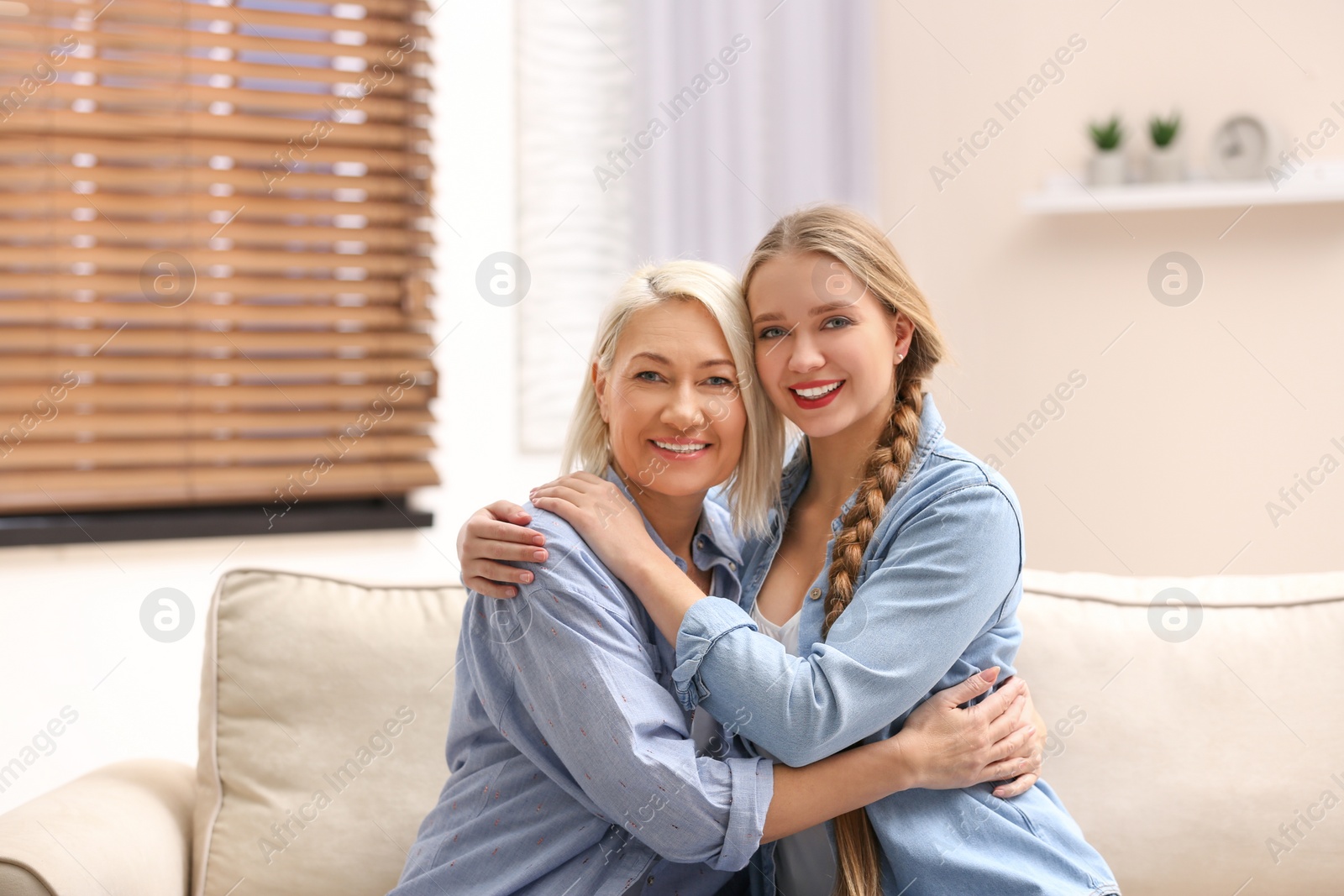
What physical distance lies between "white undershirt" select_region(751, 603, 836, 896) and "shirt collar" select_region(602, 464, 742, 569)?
105 millimetres

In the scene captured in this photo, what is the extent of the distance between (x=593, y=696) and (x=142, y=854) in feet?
2.56

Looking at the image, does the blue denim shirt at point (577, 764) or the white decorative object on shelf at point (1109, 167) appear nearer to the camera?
the blue denim shirt at point (577, 764)

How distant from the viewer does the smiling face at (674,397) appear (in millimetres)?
1406

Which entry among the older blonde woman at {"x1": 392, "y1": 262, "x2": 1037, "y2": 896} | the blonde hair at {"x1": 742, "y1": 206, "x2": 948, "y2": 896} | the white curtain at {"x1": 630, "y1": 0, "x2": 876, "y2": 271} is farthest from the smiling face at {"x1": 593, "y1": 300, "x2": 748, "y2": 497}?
the white curtain at {"x1": 630, "y1": 0, "x2": 876, "y2": 271}

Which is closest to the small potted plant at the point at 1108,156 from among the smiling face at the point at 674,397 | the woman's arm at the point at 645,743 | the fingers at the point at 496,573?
the smiling face at the point at 674,397

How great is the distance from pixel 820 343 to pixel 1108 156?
1807 mm

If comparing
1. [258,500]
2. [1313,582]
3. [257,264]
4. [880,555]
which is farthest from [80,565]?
[1313,582]

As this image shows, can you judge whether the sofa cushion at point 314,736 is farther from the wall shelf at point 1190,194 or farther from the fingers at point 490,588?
the wall shelf at point 1190,194

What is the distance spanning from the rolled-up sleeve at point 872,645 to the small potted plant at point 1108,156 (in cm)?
185

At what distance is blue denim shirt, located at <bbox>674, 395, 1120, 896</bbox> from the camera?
123cm

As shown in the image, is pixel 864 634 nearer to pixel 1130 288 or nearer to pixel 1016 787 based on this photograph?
pixel 1016 787

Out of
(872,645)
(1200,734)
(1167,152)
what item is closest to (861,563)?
(872,645)

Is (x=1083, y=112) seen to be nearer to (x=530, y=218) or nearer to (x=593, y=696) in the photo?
(x=530, y=218)

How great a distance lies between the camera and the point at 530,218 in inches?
112
